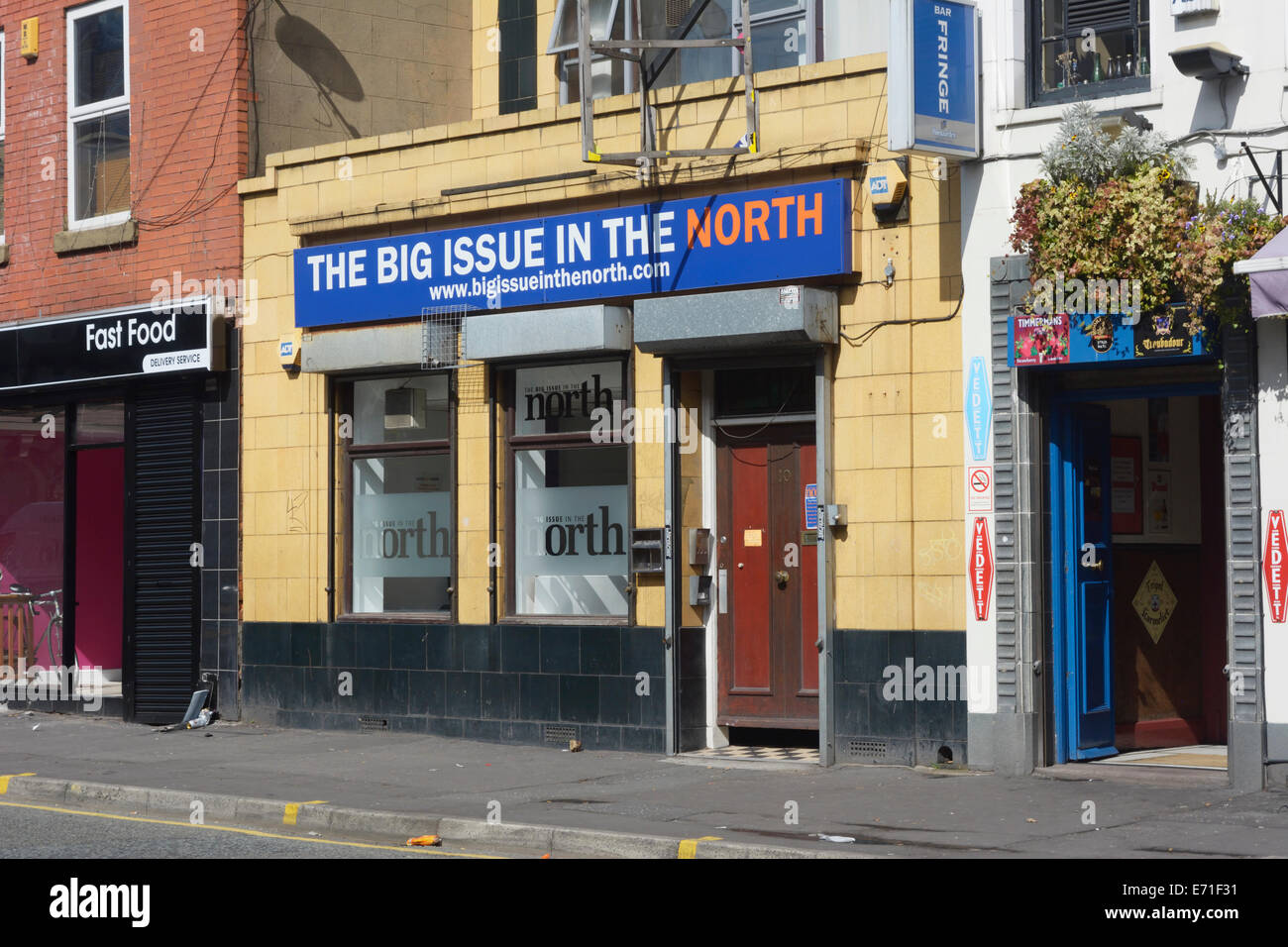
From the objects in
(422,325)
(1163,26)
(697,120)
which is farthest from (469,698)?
(1163,26)

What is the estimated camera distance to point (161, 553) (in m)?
Answer: 16.7

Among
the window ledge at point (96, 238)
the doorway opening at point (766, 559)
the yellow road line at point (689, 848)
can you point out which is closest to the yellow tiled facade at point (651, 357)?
the doorway opening at point (766, 559)

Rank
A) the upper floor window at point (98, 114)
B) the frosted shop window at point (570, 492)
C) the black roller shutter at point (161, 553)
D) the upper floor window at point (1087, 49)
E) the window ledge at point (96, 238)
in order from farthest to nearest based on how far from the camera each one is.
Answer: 1. the upper floor window at point (98, 114)
2. the window ledge at point (96, 238)
3. the black roller shutter at point (161, 553)
4. the frosted shop window at point (570, 492)
5. the upper floor window at point (1087, 49)

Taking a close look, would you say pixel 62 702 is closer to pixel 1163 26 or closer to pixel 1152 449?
pixel 1152 449

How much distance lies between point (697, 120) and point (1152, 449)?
4304mm

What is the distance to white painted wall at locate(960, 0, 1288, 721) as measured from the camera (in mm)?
10914

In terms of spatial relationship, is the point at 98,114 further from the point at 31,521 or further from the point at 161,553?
the point at 161,553

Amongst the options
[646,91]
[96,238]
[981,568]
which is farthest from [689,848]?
[96,238]

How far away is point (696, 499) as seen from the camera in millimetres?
13875

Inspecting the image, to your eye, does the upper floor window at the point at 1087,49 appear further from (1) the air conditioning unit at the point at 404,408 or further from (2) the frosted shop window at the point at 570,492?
(1) the air conditioning unit at the point at 404,408

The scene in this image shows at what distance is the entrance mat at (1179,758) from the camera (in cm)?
1227

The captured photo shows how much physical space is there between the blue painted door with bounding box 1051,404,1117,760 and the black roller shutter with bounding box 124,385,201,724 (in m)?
8.20

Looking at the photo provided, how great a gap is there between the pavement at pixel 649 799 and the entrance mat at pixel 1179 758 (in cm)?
28

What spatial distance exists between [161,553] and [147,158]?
383 centimetres
